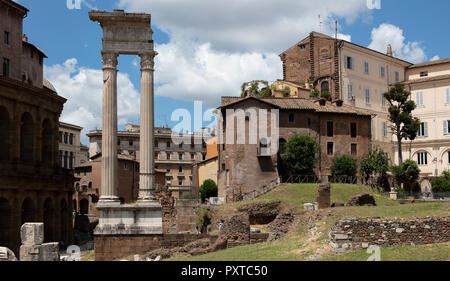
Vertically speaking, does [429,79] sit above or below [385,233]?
above

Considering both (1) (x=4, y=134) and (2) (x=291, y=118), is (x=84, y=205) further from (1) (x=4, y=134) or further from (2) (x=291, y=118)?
(1) (x=4, y=134)

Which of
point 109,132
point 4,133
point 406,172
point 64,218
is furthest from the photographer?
point 406,172

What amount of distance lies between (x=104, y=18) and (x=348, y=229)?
15636 millimetres

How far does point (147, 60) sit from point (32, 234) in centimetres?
1062

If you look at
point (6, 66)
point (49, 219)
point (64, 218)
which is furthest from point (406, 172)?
point (6, 66)

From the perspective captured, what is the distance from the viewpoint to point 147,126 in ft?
90.6

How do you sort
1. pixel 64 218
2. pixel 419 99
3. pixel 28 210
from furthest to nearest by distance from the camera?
pixel 419 99 → pixel 64 218 → pixel 28 210

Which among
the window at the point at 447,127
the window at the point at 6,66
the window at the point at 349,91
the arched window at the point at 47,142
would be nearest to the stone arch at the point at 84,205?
the arched window at the point at 47,142

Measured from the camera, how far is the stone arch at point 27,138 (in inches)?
1795

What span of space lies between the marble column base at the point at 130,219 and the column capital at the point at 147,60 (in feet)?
20.8

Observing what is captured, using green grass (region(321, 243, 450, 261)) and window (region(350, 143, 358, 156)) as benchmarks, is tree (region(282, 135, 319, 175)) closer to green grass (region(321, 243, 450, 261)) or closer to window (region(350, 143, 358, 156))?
window (region(350, 143, 358, 156))

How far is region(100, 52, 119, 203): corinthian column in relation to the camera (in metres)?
27.2

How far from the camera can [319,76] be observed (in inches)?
2758
